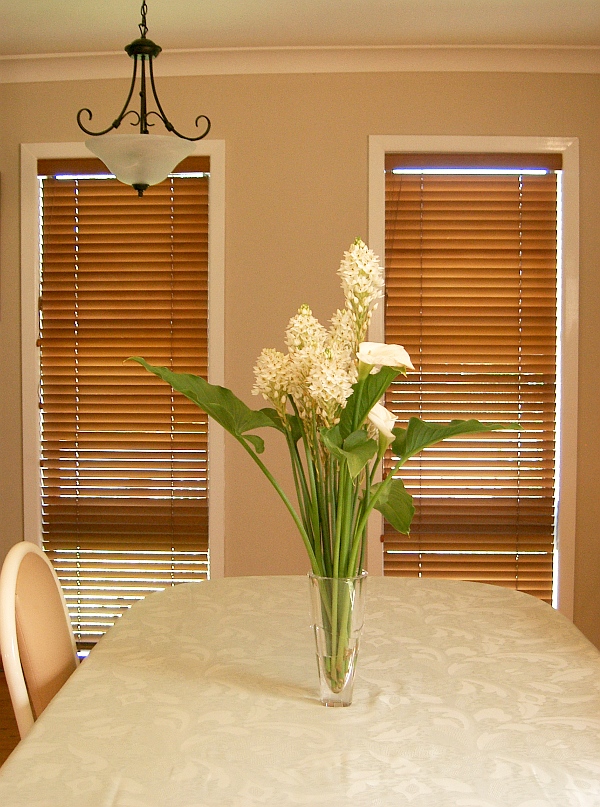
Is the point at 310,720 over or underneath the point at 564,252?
underneath

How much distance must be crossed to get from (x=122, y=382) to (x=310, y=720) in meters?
2.45

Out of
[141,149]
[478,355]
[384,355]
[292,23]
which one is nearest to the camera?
[384,355]

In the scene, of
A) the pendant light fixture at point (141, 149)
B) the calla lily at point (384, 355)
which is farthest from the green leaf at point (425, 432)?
the pendant light fixture at point (141, 149)

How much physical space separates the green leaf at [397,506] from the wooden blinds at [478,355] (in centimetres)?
211

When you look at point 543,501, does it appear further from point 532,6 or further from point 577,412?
point 532,6

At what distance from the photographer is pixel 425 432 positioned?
1.24 metres

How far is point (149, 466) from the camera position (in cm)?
349

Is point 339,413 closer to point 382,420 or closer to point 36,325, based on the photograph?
point 382,420

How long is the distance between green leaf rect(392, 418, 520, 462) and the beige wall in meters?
2.09

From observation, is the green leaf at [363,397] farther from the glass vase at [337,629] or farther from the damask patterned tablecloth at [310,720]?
the damask patterned tablecloth at [310,720]

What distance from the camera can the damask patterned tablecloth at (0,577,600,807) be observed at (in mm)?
1042

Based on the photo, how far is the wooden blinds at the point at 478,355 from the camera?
3391 millimetres

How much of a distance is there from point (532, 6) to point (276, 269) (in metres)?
1.38

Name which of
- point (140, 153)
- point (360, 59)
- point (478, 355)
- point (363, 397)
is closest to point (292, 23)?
point (360, 59)
